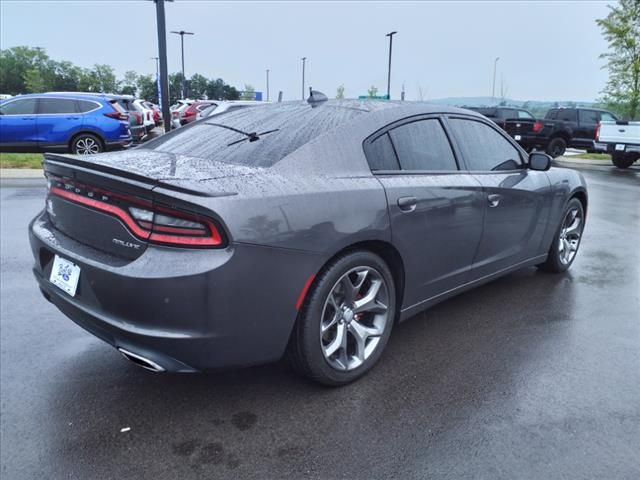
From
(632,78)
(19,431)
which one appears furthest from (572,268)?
(632,78)

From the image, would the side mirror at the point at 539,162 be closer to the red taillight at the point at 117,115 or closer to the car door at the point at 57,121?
the red taillight at the point at 117,115

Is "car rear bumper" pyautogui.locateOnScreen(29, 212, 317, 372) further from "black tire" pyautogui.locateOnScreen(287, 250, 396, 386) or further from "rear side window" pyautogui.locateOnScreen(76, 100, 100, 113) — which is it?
"rear side window" pyautogui.locateOnScreen(76, 100, 100, 113)

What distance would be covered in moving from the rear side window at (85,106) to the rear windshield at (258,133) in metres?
10.9

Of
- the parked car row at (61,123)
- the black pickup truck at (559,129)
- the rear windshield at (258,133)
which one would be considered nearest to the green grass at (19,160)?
the parked car row at (61,123)

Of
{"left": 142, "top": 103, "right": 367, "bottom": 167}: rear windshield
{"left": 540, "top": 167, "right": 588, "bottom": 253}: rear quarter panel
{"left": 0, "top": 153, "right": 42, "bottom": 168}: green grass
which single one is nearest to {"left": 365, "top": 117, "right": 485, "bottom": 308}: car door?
{"left": 142, "top": 103, "right": 367, "bottom": 167}: rear windshield

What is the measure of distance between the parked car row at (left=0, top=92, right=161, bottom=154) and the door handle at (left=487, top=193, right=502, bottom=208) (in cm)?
1163

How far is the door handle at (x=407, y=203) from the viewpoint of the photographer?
3.02 m

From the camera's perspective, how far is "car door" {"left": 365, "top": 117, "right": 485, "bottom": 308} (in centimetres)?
306

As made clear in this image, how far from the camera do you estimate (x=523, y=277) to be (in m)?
5.03

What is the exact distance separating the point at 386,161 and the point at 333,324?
0.99 meters

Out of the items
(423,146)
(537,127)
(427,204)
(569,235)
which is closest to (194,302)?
(427,204)

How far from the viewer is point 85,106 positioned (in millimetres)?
13352

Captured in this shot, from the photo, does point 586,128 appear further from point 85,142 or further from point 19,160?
point 19,160

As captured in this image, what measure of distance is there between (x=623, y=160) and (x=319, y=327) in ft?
57.5
